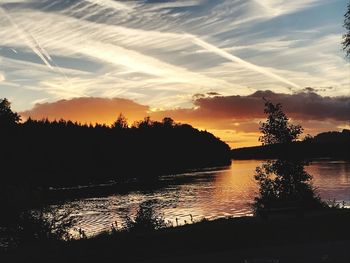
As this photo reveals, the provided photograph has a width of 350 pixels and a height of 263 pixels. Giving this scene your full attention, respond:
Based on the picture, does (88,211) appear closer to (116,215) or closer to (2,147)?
(116,215)

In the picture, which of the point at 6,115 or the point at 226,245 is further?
the point at 6,115

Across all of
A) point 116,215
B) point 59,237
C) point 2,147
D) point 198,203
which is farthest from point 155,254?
point 2,147

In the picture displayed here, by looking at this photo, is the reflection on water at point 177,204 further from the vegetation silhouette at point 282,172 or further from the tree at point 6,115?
the tree at point 6,115

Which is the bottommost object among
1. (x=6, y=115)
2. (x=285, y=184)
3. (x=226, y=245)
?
(x=226, y=245)

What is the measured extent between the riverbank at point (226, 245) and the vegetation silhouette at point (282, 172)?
19.4m

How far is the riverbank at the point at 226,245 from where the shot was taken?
60.3 feet

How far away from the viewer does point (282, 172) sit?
153 ft

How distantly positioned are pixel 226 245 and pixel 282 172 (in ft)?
85.2

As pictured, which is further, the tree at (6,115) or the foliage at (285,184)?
the tree at (6,115)

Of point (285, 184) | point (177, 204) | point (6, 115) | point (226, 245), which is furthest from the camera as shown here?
point (6, 115)

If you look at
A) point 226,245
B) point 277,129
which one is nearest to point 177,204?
point 277,129

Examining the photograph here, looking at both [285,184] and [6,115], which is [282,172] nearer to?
[285,184]

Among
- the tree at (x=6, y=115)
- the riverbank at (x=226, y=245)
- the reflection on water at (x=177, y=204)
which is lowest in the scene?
the reflection on water at (x=177, y=204)

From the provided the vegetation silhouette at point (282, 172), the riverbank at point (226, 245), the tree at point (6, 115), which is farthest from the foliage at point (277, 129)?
the tree at point (6, 115)
